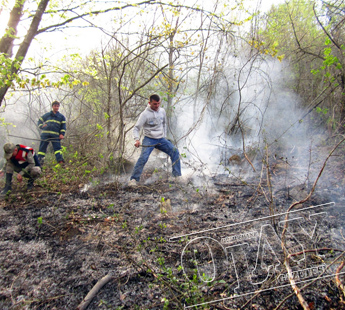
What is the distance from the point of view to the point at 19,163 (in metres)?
4.29

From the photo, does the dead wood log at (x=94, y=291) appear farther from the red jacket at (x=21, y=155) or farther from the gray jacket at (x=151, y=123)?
the red jacket at (x=21, y=155)

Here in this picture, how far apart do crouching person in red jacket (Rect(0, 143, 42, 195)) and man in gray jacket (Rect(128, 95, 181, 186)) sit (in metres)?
2.01

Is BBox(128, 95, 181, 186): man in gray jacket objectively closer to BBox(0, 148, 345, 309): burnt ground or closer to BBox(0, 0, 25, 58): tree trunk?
BBox(0, 148, 345, 309): burnt ground

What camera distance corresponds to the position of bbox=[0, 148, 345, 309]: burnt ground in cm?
182

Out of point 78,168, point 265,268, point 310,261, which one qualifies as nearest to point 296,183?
point 310,261

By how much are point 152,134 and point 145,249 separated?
2636 millimetres

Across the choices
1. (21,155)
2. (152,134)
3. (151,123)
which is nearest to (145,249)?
(152,134)

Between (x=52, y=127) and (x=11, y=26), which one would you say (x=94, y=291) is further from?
(x=52, y=127)

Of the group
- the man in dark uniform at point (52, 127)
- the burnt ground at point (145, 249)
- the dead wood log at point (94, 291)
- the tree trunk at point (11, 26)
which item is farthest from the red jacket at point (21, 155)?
the dead wood log at point (94, 291)

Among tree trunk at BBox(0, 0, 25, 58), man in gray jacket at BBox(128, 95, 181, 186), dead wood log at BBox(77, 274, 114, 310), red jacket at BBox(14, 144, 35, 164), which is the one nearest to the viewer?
dead wood log at BBox(77, 274, 114, 310)

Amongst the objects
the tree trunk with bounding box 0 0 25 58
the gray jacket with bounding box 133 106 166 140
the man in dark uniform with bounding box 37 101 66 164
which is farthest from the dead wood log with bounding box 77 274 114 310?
the man in dark uniform with bounding box 37 101 66 164

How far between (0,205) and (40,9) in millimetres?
3846

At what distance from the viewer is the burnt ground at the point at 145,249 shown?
5.97ft

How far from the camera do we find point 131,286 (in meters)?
2.00
